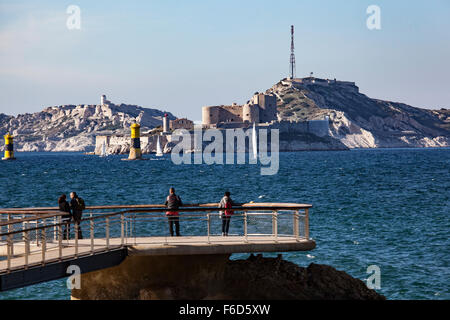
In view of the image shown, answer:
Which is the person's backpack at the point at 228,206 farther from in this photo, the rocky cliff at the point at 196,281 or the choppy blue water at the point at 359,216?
the choppy blue water at the point at 359,216

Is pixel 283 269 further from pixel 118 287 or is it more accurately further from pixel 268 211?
pixel 118 287

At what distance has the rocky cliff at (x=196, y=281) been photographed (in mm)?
15180

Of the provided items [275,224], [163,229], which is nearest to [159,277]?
[163,229]

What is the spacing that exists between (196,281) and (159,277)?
0.82 meters

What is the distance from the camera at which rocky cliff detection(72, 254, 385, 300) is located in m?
15.2

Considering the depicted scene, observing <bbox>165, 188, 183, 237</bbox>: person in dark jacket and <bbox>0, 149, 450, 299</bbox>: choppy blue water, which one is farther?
<bbox>0, 149, 450, 299</bbox>: choppy blue water

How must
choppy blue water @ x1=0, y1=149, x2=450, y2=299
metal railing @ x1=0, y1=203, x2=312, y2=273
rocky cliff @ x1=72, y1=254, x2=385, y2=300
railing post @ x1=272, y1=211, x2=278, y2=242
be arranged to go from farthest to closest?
choppy blue water @ x1=0, y1=149, x2=450, y2=299 < railing post @ x1=272, y1=211, x2=278, y2=242 < metal railing @ x1=0, y1=203, x2=312, y2=273 < rocky cliff @ x1=72, y1=254, x2=385, y2=300

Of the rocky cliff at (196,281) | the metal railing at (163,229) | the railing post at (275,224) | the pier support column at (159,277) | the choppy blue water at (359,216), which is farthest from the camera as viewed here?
the choppy blue water at (359,216)

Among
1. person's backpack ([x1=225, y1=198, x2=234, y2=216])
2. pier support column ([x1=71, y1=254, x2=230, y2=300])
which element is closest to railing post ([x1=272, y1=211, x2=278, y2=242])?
person's backpack ([x1=225, y1=198, x2=234, y2=216])

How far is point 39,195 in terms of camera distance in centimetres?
5731

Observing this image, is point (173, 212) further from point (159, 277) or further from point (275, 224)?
point (275, 224)
